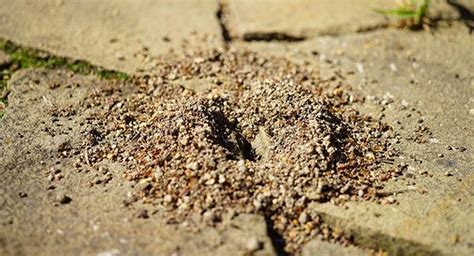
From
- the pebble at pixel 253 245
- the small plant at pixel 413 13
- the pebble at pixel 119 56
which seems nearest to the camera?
the pebble at pixel 253 245

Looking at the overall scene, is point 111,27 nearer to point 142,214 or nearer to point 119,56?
point 119,56

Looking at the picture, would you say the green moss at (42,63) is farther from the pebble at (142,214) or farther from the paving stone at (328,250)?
the paving stone at (328,250)

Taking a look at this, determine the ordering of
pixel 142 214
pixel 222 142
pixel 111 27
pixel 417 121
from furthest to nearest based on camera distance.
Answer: pixel 111 27 → pixel 417 121 → pixel 222 142 → pixel 142 214

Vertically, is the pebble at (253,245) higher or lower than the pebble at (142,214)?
lower

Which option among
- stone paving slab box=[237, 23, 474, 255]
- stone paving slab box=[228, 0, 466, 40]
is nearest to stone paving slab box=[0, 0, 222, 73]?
stone paving slab box=[228, 0, 466, 40]

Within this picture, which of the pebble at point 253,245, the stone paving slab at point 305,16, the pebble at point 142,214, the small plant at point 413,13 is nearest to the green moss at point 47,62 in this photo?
the stone paving slab at point 305,16

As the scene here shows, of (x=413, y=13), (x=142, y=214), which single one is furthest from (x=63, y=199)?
(x=413, y=13)
